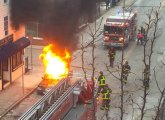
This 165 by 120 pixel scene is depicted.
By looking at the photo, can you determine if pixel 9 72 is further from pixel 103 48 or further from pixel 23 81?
pixel 103 48

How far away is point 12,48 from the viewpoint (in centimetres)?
1959

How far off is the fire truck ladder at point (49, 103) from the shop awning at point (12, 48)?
22.1 ft

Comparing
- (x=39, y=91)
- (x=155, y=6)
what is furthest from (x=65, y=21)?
(x=155, y=6)

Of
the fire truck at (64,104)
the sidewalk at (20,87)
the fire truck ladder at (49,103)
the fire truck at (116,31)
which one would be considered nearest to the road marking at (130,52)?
the fire truck at (116,31)

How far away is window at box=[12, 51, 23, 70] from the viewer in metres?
20.5

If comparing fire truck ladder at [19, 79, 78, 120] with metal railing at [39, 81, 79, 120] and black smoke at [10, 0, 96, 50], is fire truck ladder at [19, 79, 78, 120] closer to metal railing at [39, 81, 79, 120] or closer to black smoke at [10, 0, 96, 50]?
metal railing at [39, 81, 79, 120]

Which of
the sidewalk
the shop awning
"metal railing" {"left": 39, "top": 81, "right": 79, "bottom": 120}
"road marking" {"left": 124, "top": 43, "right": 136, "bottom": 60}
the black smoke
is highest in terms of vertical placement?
the black smoke

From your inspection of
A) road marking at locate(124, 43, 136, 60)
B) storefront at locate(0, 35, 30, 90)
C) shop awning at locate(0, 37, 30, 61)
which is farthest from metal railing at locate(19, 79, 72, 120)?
road marking at locate(124, 43, 136, 60)

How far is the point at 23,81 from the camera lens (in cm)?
2003

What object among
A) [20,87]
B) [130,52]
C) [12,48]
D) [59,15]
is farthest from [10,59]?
[130,52]

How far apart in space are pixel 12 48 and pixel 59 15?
6236 millimetres

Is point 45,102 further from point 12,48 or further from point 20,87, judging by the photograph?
point 12,48

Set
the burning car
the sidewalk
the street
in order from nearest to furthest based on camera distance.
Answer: the burning car < the street < the sidewalk

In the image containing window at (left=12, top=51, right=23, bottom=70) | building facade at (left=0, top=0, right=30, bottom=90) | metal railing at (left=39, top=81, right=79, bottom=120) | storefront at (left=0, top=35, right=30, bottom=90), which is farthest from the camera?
window at (left=12, top=51, right=23, bottom=70)
